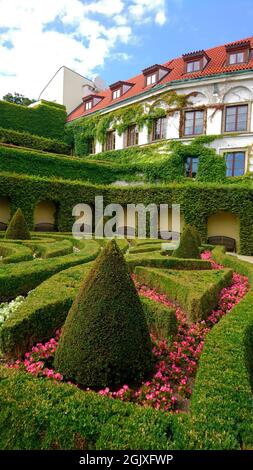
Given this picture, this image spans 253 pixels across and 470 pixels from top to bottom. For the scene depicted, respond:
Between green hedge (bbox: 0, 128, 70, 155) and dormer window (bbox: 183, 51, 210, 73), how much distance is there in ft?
48.4

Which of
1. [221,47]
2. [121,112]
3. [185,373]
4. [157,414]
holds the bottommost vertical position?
[185,373]

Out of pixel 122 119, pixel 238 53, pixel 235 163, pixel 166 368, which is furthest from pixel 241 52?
pixel 166 368

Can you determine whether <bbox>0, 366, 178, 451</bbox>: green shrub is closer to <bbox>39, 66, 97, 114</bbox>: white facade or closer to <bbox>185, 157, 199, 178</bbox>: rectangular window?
<bbox>185, 157, 199, 178</bbox>: rectangular window

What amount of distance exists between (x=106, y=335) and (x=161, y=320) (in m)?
1.64

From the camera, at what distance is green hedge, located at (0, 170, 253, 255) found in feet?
64.0

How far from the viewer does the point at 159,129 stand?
27.5 m

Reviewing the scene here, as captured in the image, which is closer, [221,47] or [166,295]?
[166,295]

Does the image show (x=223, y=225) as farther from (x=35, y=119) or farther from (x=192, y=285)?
(x=35, y=119)
